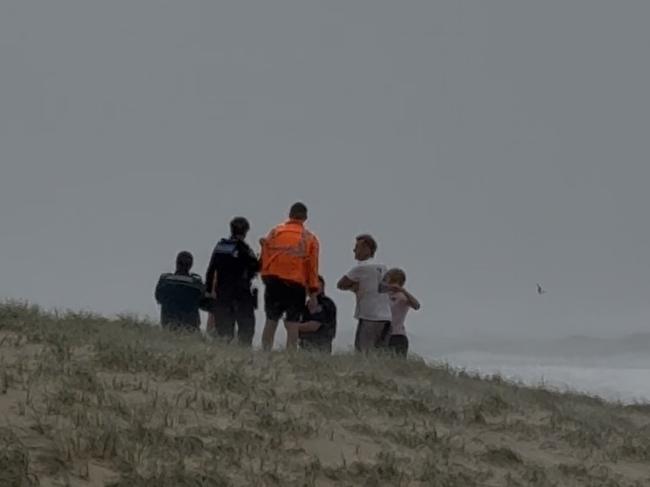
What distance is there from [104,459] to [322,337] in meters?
5.96

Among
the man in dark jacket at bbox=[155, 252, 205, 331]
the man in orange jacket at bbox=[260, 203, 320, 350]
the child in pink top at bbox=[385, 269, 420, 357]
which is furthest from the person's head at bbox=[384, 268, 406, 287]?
the man in dark jacket at bbox=[155, 252, 205, 331]

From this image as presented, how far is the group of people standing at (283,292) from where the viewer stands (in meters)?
12.7

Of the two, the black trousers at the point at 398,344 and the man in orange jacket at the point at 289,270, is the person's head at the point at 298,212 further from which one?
the black trousers at the point at 398,344

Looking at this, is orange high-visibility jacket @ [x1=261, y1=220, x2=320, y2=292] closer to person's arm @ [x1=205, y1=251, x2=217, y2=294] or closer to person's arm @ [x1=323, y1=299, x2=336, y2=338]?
person's arm @ [x1=205, y1=251, x2=217, y2=294]

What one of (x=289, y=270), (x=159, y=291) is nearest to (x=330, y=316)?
(x=289, y=270)

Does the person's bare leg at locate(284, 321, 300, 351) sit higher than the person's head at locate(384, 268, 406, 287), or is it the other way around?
the person's head at locate(384, 268, 406, 287)

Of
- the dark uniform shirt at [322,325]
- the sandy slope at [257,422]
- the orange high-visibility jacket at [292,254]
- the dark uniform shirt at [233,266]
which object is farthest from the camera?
the dark uniform shirt at [322,325]

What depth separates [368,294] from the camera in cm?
1335

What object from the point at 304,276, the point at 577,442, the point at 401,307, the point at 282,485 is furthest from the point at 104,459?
the point at 401,307

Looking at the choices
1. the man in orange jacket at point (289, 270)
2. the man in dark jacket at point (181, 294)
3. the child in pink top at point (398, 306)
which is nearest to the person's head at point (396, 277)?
the child in pink top at point (398, 306)

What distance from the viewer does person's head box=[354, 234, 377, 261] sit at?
43.8 feet

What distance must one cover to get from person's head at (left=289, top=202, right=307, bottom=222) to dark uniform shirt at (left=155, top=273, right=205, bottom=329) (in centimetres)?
122

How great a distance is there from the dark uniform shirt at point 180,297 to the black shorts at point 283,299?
2.59 feet

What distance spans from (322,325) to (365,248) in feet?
2.84
